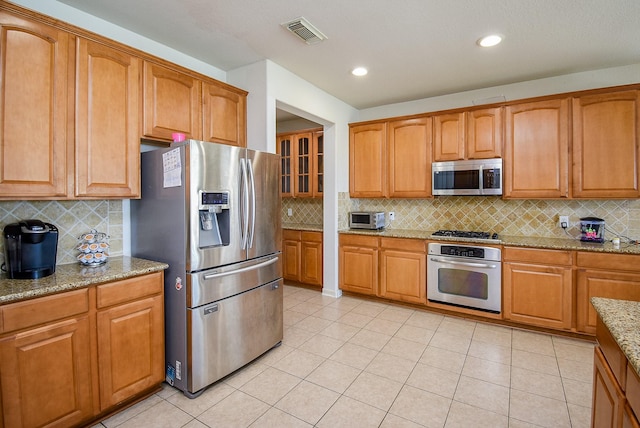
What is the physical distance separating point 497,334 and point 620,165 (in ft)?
6.40

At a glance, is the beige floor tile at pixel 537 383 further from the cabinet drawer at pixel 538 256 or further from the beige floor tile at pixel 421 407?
the cabinet drawer at pixel 538 256

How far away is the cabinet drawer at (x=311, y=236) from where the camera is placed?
14.6 ft

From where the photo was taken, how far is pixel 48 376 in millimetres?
1620

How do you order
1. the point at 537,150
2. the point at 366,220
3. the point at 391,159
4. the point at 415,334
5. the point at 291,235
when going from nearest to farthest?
1. the point at 415,334
2. the point at 537,150
3. the point at 391,159
4. the point at 366,220
5. the point at 291,235

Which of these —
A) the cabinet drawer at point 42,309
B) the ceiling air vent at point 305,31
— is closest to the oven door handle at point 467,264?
the ceiling air vent at point 305,31

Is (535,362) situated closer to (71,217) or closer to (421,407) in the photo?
(421,407)

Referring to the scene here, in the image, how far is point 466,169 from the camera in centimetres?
353

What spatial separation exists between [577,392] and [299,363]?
1.99 m

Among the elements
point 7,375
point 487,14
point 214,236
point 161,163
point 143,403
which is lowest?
point 143,403

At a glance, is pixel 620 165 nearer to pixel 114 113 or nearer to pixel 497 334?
pixel 497 334

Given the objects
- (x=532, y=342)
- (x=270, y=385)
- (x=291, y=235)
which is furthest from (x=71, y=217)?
(x=532, y=342)

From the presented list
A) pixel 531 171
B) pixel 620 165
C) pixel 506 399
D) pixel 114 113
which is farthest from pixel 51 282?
pixel 620 165

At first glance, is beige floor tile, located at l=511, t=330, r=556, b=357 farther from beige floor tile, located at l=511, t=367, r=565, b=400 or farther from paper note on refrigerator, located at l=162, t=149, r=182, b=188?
paper note on refrigerator, located at l=162, t=149, r=182, b=188

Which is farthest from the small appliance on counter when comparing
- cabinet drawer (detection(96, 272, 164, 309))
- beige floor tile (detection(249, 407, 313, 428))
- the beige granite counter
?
cabinet drawer (detection(96, 272, 164, 309))
